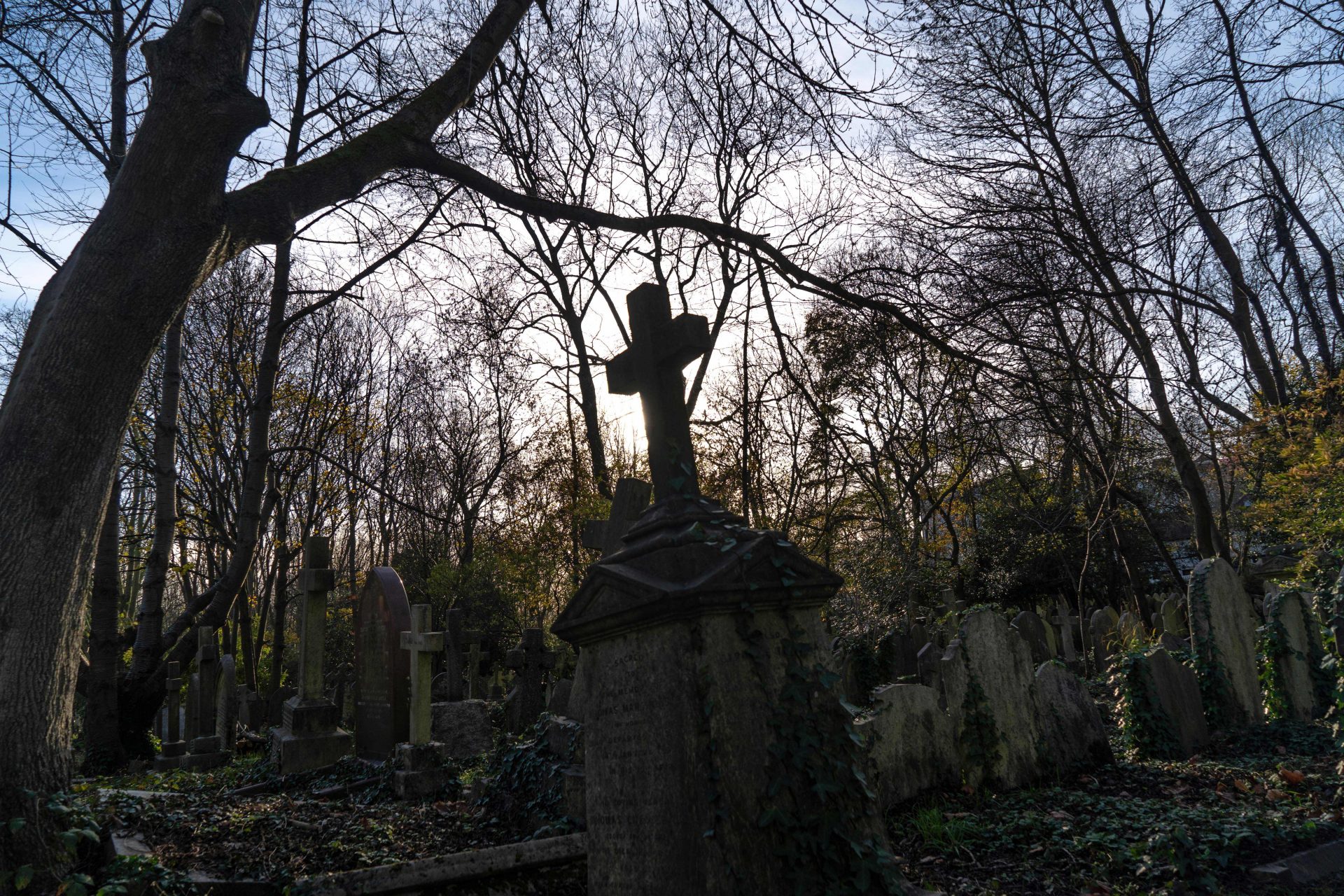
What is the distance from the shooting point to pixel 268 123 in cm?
446

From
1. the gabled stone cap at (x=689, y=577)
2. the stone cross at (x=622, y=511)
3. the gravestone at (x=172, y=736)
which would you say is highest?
the stone cross at (x=622, y=511)

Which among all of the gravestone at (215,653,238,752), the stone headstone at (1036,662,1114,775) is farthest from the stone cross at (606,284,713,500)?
the gravestone at (215,653,238,752)

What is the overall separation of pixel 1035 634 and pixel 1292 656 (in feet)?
17.8

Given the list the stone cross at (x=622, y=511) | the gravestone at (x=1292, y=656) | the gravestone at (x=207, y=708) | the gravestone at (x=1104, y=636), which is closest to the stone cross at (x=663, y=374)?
the stone cross at (x=622, y=511)

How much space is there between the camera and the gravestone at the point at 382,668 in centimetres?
856

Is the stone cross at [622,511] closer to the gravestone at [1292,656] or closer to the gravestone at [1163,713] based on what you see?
the gravestone at [1163,713]

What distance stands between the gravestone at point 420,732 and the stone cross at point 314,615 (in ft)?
5.94

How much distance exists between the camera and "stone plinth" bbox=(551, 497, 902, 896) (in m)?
2.81

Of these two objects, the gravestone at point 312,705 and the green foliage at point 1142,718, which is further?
the gravestone at point 312,705

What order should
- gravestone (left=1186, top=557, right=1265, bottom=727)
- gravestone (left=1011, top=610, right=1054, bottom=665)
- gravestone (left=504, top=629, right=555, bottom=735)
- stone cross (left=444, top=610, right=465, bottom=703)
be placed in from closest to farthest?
gravestone (left=1186, top=557, right=1265, bottom=727) → stone cross (left=444, top=610, right=465, bottom=703) → gravestone (left=504, top=629, right=555, bottom=735) → gravestone (left=1011, top=610, right=1054, bottom=665)

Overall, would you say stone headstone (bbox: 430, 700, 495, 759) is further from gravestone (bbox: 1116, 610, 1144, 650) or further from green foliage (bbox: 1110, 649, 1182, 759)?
gravestone (bbox: 1116, 610, 1144, 650)

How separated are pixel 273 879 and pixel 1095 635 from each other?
12222mm

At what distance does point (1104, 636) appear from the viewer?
466 inches

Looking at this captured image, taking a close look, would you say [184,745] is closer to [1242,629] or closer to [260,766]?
[260,766]
